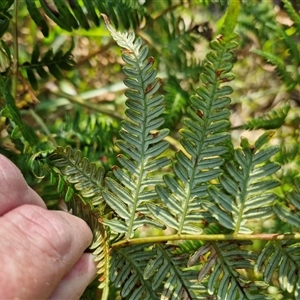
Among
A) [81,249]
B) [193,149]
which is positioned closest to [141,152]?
[193,149]

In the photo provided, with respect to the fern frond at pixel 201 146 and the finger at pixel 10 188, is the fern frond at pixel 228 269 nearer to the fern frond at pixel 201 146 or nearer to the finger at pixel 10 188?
the fern frond at pixel 201 146

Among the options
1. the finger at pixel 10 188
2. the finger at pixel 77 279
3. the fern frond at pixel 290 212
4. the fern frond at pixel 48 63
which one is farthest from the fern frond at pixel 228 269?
the fern frond at pixel 48 63

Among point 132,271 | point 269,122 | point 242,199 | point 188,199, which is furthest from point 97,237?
point 269,122

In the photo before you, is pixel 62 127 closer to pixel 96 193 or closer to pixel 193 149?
pixel 96 193

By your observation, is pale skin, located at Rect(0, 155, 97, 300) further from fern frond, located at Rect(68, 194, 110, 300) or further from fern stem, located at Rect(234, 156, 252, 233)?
fern stem, located at Rect(234, 156, 252, 233)

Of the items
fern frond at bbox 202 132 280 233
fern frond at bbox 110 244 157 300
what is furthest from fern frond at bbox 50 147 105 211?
fern frond at bbox 202 132 280 233

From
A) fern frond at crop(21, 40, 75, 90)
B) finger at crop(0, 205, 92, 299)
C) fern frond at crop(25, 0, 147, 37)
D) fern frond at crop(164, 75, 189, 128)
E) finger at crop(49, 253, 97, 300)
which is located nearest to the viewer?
finger at crop(0, 205, 92, 299)
